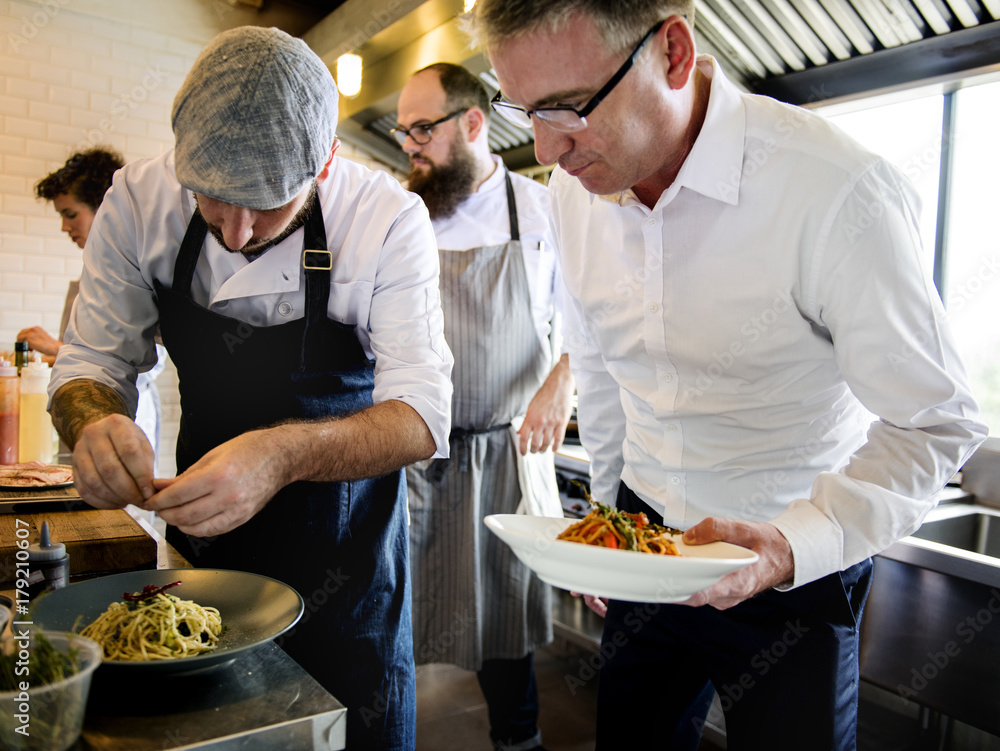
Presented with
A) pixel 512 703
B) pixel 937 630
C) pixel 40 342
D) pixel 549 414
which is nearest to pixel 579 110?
pixel 549 414

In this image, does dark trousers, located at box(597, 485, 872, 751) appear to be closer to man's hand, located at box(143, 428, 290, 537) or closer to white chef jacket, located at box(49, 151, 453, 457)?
white chef jacket, located at box(49, 151, 453, 457)

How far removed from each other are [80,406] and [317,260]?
1.67 ft

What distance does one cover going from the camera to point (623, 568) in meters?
0.88

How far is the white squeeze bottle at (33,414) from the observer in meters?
2.32

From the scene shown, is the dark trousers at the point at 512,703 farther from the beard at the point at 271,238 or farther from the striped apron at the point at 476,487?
the beard at the point at 271,238

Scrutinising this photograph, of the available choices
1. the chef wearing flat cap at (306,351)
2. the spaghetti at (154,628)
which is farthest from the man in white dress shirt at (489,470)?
the spaghetti at (154,628)

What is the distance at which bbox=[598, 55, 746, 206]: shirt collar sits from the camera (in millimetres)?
1237

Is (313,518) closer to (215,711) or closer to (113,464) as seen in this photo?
(113,464)

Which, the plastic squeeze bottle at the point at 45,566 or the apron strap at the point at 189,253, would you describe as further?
the apron strap at the point at 189,253

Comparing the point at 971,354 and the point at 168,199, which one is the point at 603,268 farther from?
the point at 971,354

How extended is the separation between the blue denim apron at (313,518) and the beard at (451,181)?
1.34 meters

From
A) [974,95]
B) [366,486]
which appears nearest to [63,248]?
[366,486]

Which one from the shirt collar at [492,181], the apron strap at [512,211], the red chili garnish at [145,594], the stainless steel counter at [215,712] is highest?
the shirt collar at [492,181]

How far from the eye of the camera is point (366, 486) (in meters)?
1.56
